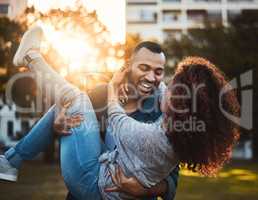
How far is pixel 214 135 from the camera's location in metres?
1.89

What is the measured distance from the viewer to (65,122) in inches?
81.0

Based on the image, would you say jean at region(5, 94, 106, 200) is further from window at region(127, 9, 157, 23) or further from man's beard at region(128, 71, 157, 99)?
window at region(127, 9, 157, 23)

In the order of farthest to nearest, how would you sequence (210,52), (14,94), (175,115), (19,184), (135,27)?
1. (135,27)
2. (210,52)
3. (14,94)
4. (19,184)
5. (175,115)

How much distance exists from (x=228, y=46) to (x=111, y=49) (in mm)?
13634

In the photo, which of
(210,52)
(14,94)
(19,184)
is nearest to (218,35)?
(210,52)

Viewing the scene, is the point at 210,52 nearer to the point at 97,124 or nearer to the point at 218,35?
the point at 218,35

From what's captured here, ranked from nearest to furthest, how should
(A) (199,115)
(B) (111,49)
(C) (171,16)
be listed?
(A) (199,115) → (B) (111,49) → (C) (171,16)

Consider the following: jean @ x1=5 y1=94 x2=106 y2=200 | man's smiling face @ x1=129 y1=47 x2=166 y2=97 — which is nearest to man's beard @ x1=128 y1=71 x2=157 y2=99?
man's smiling face @ x1=129 y1=47 x2=166 y2=97

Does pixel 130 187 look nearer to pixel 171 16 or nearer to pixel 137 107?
pixel 137 107

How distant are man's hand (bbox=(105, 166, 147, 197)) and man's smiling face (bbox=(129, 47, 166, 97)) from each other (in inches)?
14.2

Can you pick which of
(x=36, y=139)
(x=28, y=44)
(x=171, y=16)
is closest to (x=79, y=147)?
(x=36, y=139)

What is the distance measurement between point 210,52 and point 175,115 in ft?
50.6

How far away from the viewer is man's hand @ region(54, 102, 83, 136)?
2.05m

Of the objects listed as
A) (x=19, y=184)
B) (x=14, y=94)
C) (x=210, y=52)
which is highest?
(x=210, y=52)
